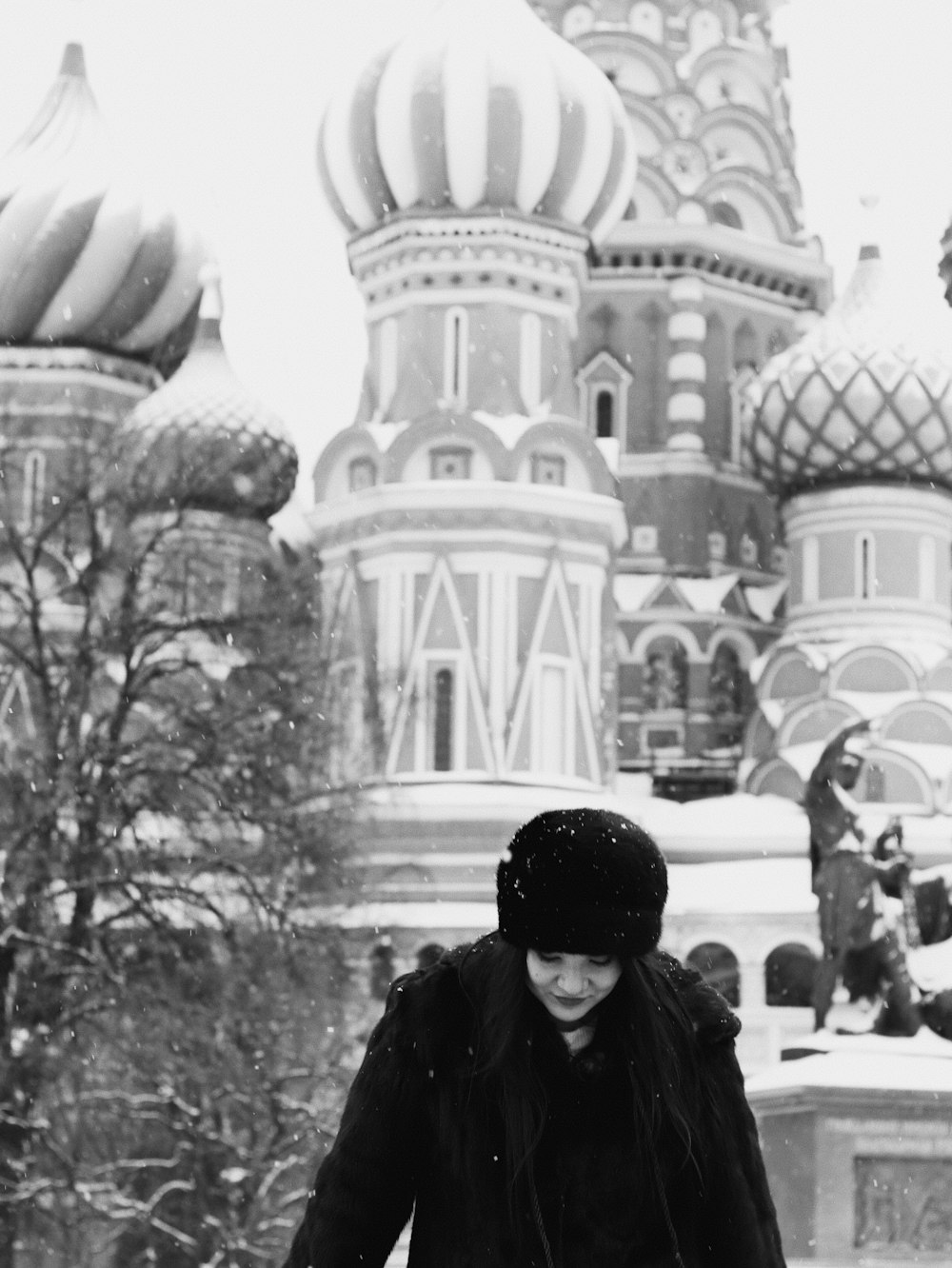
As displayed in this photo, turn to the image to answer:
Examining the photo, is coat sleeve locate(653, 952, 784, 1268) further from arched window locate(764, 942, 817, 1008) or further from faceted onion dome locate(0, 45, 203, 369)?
faceted onion dome locate(0, 45, 203, 369)

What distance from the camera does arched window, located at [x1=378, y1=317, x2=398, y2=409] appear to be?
26.6 metres

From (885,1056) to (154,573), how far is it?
606 centimetres

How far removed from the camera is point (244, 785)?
16031mm

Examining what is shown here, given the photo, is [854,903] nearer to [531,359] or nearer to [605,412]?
[531,359]

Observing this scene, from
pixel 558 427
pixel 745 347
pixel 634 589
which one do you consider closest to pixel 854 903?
pixel 558 427

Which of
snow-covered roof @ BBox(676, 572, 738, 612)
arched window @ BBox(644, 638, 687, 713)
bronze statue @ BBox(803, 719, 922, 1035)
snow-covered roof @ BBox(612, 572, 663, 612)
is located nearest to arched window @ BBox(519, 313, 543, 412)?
snow-covered roof @ BBox(612, 572, 663, 612)

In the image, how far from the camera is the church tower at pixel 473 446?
2502 cm

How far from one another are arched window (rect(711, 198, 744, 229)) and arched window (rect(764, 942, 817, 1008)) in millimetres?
8681

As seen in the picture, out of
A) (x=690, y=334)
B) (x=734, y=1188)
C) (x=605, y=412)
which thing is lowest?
(x=734, y=1188)

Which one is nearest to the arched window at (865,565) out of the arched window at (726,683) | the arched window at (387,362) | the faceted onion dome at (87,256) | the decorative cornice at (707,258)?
the arched window at (726,683)

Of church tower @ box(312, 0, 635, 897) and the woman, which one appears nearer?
the woman

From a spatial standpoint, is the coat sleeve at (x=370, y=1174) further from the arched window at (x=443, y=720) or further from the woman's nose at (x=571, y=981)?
the arched window at (x=443, y=720)

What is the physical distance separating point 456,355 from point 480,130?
1.99m

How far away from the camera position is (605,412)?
99.9 ft
